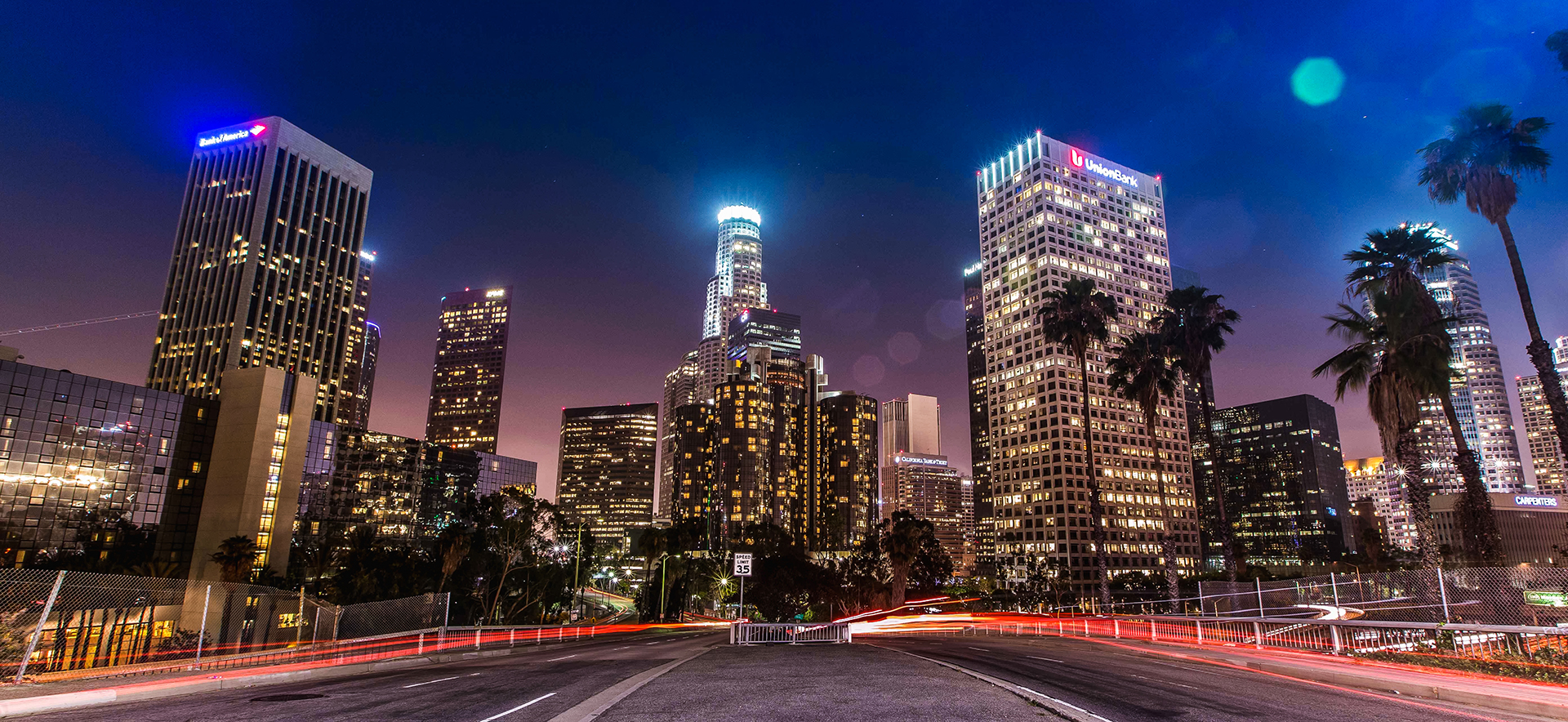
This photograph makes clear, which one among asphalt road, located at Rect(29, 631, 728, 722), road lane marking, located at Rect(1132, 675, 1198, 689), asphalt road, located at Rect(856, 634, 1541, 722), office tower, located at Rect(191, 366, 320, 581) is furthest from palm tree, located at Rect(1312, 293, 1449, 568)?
office tower, located at Rect(191, 366, 320, 581)

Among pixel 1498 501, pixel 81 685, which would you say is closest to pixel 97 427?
pixel 81 685

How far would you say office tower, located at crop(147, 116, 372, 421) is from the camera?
6324 inches

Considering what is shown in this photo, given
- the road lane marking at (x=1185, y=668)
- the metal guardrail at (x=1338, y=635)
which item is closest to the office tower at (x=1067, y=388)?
the metal guardrail at (x=1338, y=635)

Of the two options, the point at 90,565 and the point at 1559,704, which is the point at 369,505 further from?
the point at 1559,704

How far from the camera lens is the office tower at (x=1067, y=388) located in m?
→ 173

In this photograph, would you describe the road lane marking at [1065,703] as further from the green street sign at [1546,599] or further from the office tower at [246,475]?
the office tower at [246,475]

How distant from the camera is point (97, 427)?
79.4 meters

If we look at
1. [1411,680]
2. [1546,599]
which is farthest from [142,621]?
[1546,599]

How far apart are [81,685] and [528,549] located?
65.8 m

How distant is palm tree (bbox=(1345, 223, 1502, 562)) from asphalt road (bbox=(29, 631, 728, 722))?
34.8 meters

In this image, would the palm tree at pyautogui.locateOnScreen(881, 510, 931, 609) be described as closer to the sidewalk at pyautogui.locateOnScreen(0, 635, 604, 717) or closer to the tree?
the tree

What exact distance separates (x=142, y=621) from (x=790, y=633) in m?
34.6

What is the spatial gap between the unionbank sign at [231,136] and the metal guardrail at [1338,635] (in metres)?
201

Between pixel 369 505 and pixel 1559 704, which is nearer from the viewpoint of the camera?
pixel 1559 704
